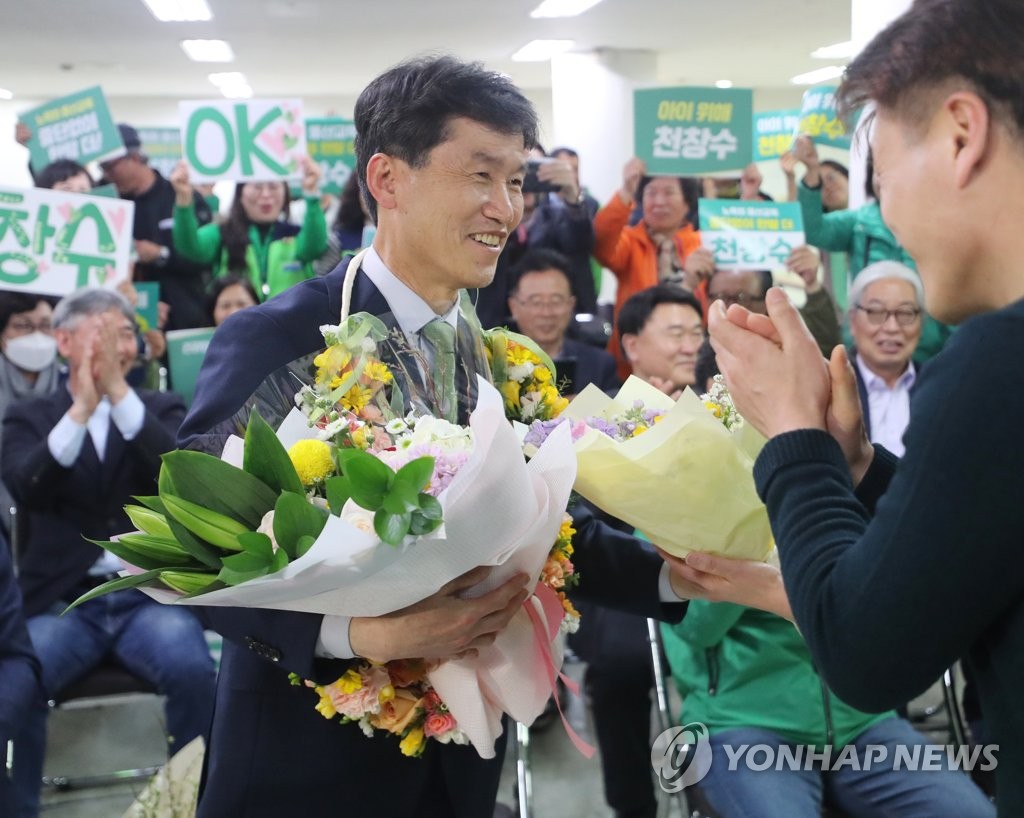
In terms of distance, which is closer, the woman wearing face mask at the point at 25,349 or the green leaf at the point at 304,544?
the green leaf at the point at 304,544

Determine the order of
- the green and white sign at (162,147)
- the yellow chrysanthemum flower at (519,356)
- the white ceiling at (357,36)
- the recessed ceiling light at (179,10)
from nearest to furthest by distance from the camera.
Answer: the yellow chrysanthemum flower at (519,356) → the green and white sign at (162,147) → the recessed ceiling light at (179,10) → the white ceiling at (357,36)

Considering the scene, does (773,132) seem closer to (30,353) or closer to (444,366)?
(30,353)

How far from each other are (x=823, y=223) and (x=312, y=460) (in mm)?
3795

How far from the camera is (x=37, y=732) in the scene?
103 inches

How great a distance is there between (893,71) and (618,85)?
36.2 ft

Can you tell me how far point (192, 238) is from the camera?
496 cm

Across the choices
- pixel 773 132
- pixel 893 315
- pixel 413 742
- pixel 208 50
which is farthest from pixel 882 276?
pixel 208 50

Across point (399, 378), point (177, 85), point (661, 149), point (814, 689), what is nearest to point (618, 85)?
point (177, 85)

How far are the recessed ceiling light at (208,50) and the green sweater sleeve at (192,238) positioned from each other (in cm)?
634

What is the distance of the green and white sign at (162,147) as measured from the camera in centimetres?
799

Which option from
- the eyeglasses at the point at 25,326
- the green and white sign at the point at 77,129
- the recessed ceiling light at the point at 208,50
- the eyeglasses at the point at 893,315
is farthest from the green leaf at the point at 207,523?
the recessed ceiling light at the point at 208,50

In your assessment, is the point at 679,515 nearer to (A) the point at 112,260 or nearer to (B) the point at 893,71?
(B) the point at 893,71

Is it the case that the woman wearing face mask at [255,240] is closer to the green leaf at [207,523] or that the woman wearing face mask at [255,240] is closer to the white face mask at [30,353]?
the white face mask at [30,353]

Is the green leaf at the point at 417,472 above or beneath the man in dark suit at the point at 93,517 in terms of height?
above
